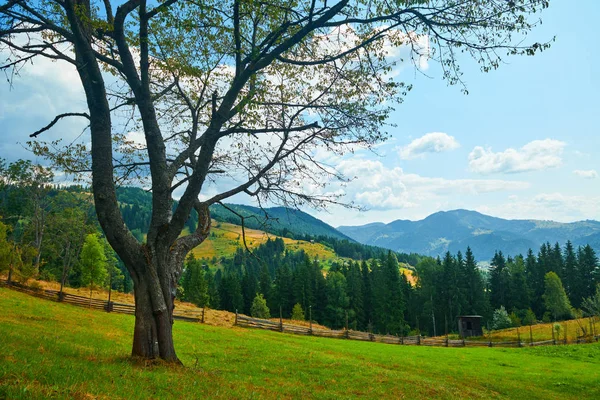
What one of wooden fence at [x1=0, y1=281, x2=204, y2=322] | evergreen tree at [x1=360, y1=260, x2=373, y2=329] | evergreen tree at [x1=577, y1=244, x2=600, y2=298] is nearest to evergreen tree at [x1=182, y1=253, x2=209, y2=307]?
evergreen tree at [x1=360, y1=260, x2=373, y2=329]

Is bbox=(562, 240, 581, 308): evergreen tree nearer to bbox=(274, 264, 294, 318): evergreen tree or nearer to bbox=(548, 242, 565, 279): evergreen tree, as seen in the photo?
bbox=(548, 242, 565, 279): evergreen tree

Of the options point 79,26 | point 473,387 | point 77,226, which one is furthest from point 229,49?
point 77,226

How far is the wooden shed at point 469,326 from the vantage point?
61750mm

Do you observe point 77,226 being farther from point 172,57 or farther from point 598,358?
point 598,358

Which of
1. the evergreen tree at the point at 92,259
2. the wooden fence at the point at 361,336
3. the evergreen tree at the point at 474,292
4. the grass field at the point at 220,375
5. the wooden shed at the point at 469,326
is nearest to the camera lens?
the grass field at the point at 220,375

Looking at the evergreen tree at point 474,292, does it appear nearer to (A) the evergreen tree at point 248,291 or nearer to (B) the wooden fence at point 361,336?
(B) the wooden fence at point 361,336

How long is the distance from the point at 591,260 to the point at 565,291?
824 cm

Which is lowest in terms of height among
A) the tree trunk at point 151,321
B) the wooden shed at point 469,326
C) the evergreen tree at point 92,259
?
the wooden shed at point 469,326

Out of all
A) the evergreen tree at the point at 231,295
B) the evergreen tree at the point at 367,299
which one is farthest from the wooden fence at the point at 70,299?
the evergreen tree at the point at 367,299

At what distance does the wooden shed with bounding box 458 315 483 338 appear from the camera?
203 ft

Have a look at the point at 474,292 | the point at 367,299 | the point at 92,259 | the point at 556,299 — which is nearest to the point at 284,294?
the point at 367,299

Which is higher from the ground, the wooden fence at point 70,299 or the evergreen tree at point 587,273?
the evergreen tree at point 587,273

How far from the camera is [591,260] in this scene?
81.9 meters

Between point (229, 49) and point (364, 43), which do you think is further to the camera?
point (229, 49)
